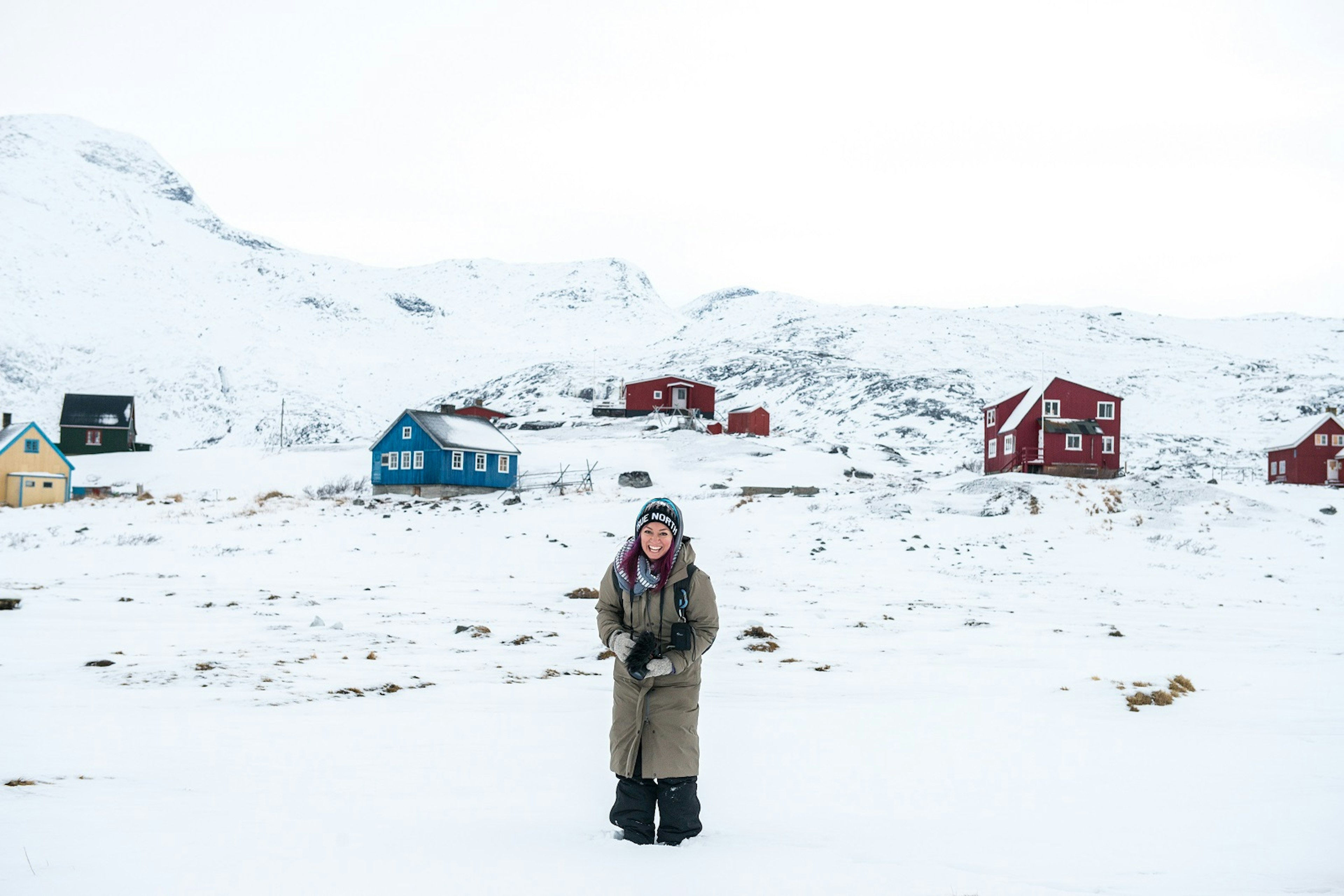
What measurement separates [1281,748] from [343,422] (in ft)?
291

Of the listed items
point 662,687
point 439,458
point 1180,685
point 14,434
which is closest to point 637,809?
point 662,687

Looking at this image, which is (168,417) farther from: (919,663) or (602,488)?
(919,663)

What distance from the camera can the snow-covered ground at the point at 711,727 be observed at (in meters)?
4.20

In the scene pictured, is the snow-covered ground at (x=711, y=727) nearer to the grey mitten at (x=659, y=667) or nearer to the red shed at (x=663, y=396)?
the grey mitten at (x=659, y=667)

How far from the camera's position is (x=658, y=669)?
4.64 metres

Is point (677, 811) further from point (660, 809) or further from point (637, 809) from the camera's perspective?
point (637, 809)

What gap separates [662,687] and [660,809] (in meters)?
0.63

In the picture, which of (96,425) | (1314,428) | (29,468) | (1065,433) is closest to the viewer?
(29,468)

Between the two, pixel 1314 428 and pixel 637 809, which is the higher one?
pixel 1314 428

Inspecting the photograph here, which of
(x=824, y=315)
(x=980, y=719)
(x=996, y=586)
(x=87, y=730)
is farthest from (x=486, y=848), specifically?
(x=824, y=315)

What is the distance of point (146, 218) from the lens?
148 meters

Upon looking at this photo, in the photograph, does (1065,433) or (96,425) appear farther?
(96,425)

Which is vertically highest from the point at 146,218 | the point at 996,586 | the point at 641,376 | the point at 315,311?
the point at 146,218

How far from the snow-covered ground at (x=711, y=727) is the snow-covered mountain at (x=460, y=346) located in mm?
47065
